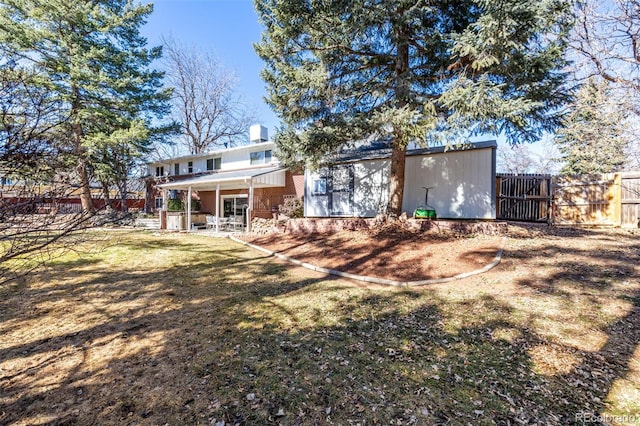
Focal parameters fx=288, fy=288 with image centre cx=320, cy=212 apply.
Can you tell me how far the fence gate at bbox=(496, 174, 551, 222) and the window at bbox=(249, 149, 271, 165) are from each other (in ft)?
44.2

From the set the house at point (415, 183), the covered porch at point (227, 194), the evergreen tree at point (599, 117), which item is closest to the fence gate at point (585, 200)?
the evergreen tree at point (599, 117)

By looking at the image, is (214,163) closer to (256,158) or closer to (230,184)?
(256,158)

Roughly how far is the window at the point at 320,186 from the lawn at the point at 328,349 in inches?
289

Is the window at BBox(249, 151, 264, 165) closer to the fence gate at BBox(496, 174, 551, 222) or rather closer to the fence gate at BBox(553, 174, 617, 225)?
the fence gate at BBox(496, 174, 551, 222)

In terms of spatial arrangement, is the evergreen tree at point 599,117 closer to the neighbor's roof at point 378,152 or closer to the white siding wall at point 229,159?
the neighbor's roof at point 378,152

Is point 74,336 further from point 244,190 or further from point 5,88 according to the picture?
point 244,190

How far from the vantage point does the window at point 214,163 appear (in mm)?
22184

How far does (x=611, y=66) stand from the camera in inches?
319

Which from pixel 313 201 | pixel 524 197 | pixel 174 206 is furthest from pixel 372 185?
pixel 174 206

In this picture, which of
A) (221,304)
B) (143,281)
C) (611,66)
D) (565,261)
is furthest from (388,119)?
(143,281)

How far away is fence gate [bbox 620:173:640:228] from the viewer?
32.1 ft

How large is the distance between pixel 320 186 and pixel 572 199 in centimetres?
1003

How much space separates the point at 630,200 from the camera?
9.87 m

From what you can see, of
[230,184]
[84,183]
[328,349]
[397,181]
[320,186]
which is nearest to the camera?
[84,183]
